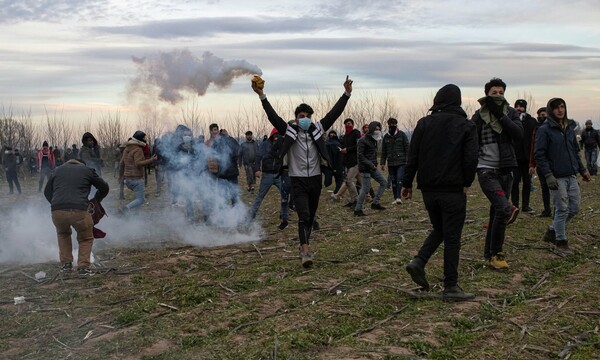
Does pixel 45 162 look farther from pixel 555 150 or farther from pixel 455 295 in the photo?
pixel 455 295

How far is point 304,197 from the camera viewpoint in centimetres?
782

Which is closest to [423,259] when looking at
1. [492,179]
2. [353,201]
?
[492,179]

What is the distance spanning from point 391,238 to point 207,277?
3434 millimetres

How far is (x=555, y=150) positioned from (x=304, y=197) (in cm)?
353

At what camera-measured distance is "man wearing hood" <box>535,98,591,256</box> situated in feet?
26.7

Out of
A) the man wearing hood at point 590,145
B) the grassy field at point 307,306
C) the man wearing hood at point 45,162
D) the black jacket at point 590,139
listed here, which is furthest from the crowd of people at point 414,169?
the man wearing hood at point 45,162

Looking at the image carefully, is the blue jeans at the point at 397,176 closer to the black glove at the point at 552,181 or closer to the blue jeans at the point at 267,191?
the blue jeans at the point at 267,191

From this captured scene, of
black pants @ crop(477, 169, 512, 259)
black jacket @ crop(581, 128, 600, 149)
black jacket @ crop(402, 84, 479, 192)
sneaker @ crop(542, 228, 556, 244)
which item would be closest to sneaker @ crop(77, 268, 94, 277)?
black jacket @ crop(402, 84, 479, 192)

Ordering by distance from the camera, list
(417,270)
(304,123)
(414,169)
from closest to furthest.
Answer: (417,270)
(414,169)
(304,123)

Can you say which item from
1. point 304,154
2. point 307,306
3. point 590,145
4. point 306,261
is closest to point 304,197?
point 304,154

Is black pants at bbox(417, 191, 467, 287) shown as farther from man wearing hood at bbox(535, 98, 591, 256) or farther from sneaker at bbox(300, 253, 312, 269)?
man wearing hood at bbox(535, 98, 591, 256)

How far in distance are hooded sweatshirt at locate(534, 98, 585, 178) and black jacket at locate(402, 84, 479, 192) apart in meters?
2.77

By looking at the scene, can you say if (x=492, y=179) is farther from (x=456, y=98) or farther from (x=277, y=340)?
(x=277, y=340)

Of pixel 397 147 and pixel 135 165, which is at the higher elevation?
pixel 397 147
